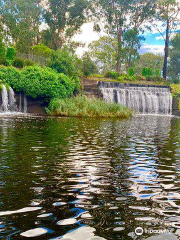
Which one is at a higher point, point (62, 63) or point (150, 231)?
point (62, 63)

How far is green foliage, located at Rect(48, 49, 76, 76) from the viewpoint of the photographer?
32469mm

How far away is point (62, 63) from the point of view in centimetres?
3272

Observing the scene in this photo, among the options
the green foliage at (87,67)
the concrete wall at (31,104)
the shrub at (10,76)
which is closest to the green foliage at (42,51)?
the green foliage at (87,67)

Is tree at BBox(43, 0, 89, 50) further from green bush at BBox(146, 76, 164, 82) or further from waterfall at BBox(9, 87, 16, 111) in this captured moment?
waterfall at BBox(9, 87, 16, 111)

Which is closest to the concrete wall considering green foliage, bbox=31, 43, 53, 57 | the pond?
green foliage, bbox=31, 43, 53, 57

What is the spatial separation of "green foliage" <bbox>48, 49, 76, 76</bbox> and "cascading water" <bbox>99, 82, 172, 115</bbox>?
15.0ft

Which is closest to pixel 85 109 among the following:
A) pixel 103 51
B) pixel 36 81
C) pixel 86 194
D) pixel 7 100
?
pixel 36 81

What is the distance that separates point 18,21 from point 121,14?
54.8 feet

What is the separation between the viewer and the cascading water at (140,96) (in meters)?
35.8

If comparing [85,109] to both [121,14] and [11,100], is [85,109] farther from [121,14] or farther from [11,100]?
[121,14]

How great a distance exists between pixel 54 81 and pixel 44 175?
2463 centimetres

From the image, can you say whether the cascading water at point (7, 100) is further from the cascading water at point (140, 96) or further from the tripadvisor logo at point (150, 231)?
the tripadvisor logo at point (150, 231)

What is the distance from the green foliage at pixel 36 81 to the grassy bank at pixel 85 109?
7.99ft

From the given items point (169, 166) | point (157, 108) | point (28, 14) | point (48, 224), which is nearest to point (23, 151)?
point (169, 166)
